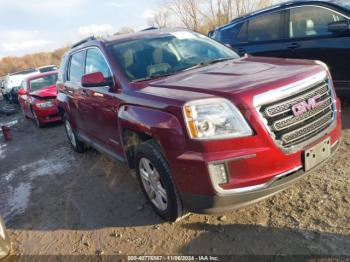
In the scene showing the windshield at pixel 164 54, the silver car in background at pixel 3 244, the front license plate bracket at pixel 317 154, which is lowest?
the silver car in background at pixel 3 244

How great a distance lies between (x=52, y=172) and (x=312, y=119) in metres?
4.21

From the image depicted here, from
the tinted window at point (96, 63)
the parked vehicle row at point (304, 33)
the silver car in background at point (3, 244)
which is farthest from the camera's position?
the parked vehicle row at point (304, 33)

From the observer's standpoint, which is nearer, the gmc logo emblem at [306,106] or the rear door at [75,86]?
the gmc logo emblem at [306,106]

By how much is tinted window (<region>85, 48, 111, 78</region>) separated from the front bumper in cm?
186

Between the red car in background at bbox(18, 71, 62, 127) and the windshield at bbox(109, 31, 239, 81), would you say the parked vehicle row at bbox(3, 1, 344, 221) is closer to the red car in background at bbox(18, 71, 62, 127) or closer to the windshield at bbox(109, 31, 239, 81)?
the windshield at bbox(109, 31, 239, 81)

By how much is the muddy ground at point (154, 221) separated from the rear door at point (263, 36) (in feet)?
6.94

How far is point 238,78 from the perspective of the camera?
120 inches

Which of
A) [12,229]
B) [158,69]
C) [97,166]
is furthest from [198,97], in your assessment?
[97,166]

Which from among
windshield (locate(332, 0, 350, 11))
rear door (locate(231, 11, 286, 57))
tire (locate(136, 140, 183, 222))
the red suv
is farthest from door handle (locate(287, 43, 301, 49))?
tire (locate(136, 140, 183, 222))

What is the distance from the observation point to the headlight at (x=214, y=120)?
267 cm

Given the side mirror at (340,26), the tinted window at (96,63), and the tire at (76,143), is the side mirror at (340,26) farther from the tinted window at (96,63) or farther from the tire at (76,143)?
the tire at (76,143)

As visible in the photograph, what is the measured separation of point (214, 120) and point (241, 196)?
60 cm

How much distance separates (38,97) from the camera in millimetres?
9648

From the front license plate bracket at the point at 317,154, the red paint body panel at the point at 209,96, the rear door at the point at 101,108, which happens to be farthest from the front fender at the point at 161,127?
the front license plate bracket at the point at 317,154
